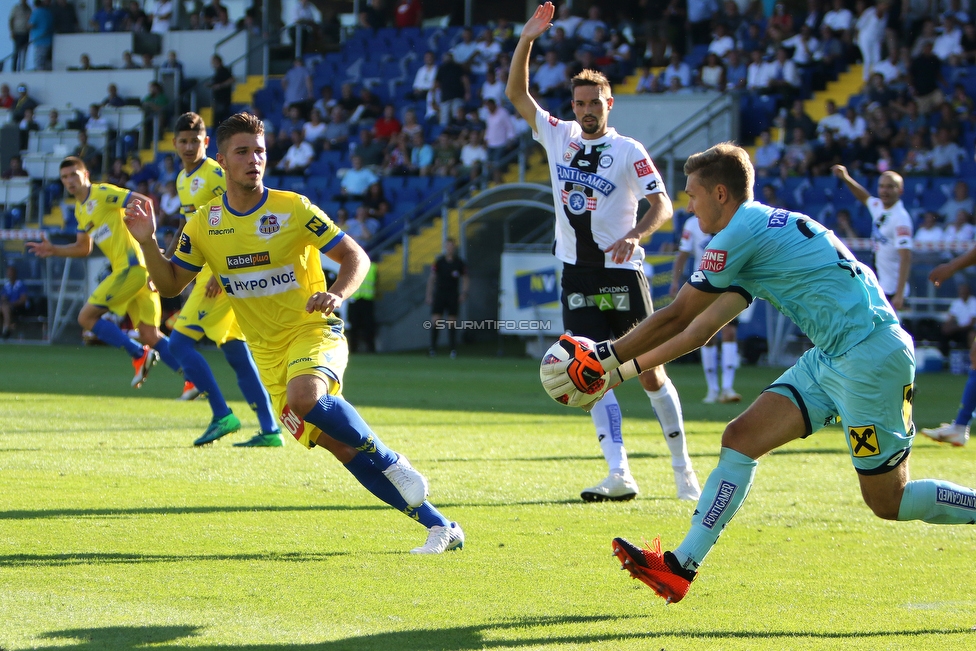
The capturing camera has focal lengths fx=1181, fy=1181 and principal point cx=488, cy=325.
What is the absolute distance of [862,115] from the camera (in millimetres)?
21016

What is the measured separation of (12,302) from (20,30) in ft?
37.9

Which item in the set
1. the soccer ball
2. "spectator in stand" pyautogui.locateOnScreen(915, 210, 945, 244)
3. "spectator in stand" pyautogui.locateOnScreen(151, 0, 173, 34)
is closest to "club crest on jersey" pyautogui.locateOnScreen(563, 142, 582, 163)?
the soccer ball

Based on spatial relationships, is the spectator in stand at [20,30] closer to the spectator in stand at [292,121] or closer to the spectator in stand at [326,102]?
the spectator in stand at [292,121]

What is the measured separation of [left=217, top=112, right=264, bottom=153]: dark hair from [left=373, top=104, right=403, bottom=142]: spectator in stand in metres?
19.8

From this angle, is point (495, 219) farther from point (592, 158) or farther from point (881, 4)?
point (592, 158)

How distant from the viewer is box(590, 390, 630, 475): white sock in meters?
7.14

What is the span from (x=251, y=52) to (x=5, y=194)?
7161 mm

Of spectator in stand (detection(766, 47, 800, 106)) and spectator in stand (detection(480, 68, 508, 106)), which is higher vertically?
spectator in stand (detection(766, 47, 800, 106))

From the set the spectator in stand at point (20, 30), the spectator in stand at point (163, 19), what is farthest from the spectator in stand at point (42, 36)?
the spectator in stand at point (163, 19)

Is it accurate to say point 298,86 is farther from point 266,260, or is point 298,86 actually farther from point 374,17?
point 266,260

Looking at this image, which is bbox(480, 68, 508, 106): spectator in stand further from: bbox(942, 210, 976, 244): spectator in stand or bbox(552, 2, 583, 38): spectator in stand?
bbox(942, 210, 976, 244): spectator in stand

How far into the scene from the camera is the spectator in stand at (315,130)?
87.6 feet

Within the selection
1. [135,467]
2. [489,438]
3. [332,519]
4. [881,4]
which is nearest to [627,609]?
[332,519]

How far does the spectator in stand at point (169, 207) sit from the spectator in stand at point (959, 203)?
1498cm
